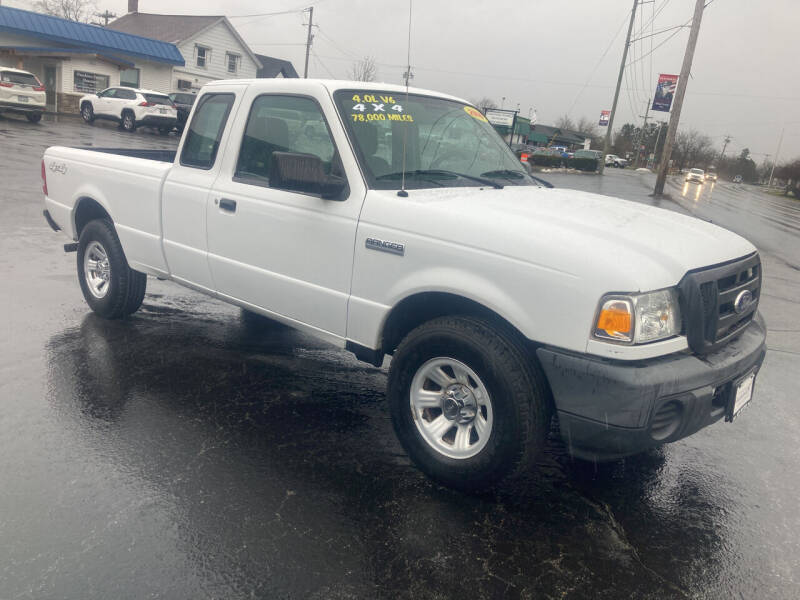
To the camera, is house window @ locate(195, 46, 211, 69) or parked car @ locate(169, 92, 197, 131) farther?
house window @ locate(195, 46, 211, 69)

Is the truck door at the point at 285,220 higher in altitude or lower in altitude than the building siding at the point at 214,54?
lower

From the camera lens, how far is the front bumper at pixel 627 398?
9.20ft

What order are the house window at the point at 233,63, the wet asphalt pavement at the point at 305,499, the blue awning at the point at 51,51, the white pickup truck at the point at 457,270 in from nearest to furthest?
the wet asphalt pavement at the point at 305,499 < the white pickup truck at the point at 457,270 < the blue awning at the point at 51,51 < the house window at the point at 233,63

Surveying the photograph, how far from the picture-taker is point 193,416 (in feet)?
13.4

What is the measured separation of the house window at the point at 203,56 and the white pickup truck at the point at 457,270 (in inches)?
1664

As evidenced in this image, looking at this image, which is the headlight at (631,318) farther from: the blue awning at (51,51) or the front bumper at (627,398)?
the blue awning at (51,51)

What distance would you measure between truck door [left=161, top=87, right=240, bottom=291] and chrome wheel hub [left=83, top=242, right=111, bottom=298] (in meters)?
1.07

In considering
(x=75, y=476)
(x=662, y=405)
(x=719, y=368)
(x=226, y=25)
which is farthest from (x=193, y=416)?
(x=226, y=25)

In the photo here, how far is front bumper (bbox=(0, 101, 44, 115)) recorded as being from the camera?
988 inches

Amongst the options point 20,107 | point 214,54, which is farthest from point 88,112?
point 214,54

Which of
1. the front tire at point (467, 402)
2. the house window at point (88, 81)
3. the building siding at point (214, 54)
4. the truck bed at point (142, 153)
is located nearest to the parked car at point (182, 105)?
the house window at point (88, 81)

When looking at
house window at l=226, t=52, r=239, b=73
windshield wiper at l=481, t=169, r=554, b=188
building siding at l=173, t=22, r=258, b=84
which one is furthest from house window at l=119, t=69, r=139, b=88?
windshield wiper at l=481, t=169, r=554, b=188

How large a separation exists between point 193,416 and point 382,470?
1287 mm

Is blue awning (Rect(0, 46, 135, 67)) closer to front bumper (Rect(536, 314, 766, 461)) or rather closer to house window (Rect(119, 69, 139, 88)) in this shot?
house window (Rect(119, 69, 139, 88))
